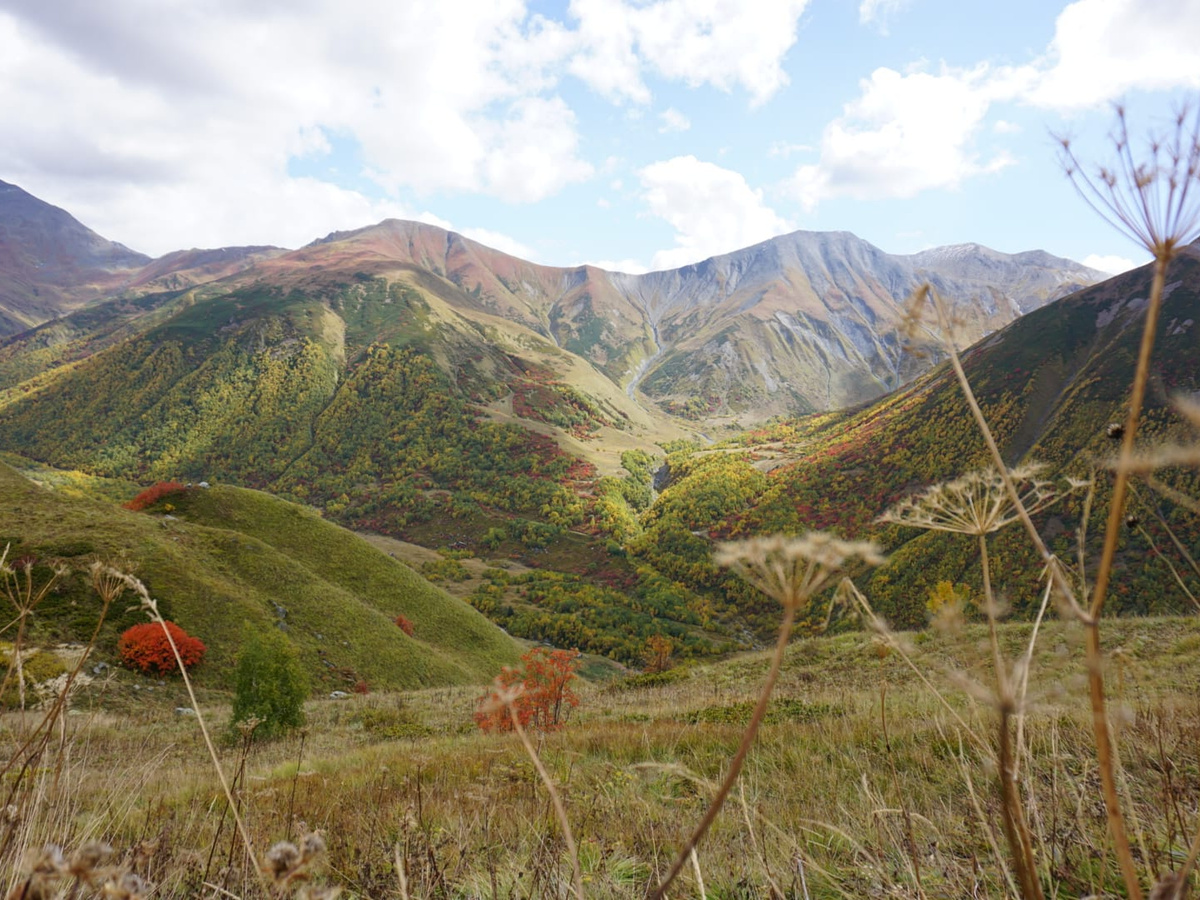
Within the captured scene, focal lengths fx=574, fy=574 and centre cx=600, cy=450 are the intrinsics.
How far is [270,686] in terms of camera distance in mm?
16531

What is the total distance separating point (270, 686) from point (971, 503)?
19.3 metres

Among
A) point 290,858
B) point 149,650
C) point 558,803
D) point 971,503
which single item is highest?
point 971,503

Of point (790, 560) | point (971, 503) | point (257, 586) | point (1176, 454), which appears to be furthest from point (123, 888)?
point (257, 586)

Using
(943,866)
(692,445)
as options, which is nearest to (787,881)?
(943,866)

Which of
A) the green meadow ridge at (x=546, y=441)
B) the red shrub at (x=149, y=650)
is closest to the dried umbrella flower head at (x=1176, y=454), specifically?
the red shrub at (x=149, y=650)

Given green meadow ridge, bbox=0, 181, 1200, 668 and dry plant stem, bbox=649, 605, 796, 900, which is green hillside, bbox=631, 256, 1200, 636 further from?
dry plant stem, bbox=649, 605, 796, 900

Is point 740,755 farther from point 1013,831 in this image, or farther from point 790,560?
point 790,560

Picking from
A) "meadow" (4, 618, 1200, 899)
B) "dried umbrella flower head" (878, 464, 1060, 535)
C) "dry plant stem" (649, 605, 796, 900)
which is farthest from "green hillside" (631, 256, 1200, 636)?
"dry plant stem" (649, 605, 796, 900)

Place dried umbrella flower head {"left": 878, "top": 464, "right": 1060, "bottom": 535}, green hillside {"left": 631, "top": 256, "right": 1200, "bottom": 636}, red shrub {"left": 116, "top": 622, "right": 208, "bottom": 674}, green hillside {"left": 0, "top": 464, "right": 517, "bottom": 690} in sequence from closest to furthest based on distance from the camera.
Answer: dried umbrella flower head {"left": 878, "top": 464, "right": 1060, "bottom": 535} → red shrub {"left": 116, "top": 622, "right": 208, "bottom": 674} → green hillside {"left": 0, "top": 464, "right": 517, "bottom": 690} → green hillside {"left": 631, "top": 256, "right": 1200, "bottom": 636}

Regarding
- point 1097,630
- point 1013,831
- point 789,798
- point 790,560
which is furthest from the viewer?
point 789,798

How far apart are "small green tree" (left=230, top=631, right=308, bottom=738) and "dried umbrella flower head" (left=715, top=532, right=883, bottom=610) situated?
18029mm

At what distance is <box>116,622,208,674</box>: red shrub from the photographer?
73.0ft

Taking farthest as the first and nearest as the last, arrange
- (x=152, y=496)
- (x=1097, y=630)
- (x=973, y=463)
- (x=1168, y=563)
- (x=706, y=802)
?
1. (x=973, y=463)
2. (x=152, y=496)
3. (x=706, y=802)
4. (x=1168, y=563)
5. (x=1097, y=630)

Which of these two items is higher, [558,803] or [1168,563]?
[1168,563]
